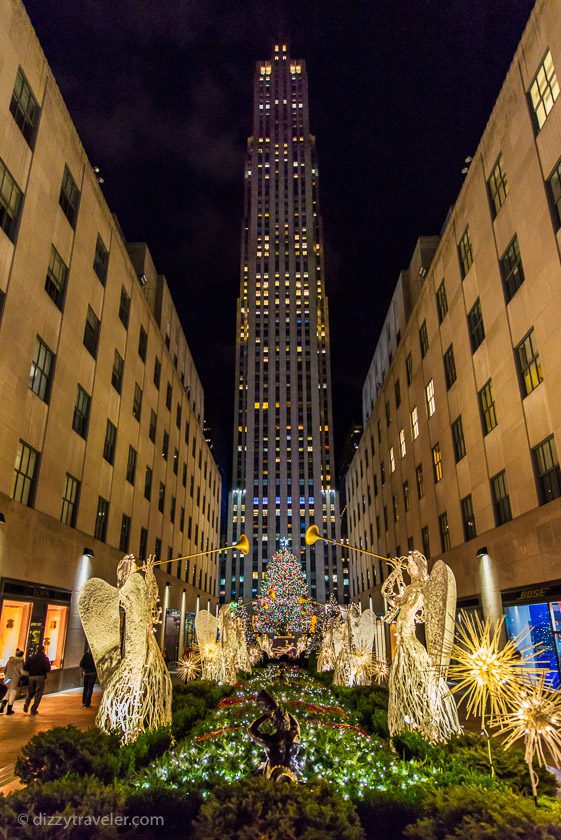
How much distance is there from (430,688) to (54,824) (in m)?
7.43

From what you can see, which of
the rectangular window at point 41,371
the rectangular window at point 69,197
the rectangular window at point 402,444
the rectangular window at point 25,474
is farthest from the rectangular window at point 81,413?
the rectangular window at point 402,444

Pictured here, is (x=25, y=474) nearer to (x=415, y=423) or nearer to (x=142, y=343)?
(x=142, y=343)

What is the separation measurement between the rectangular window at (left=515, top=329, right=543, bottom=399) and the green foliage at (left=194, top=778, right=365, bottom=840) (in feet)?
55.7

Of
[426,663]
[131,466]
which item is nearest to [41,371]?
[131,466]

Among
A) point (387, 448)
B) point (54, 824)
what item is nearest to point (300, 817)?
point (54, 824)

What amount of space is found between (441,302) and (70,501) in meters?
22.6

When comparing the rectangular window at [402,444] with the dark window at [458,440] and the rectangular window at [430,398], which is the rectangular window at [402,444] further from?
the dark window at [458,440]

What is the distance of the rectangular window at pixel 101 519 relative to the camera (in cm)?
2811

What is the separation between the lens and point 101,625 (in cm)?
1040

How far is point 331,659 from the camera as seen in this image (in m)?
26.0

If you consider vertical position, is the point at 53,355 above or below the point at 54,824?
above

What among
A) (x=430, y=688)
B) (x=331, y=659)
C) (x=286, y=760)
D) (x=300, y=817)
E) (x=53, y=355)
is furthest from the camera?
(x=331, y=659)

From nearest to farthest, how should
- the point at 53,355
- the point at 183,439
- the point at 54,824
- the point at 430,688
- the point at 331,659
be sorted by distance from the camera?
the point at 54,824, the point at 430,688, the point at 53,355, the point at 331,659, the point at 183,439

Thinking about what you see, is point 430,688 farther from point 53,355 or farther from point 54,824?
point 53,355
